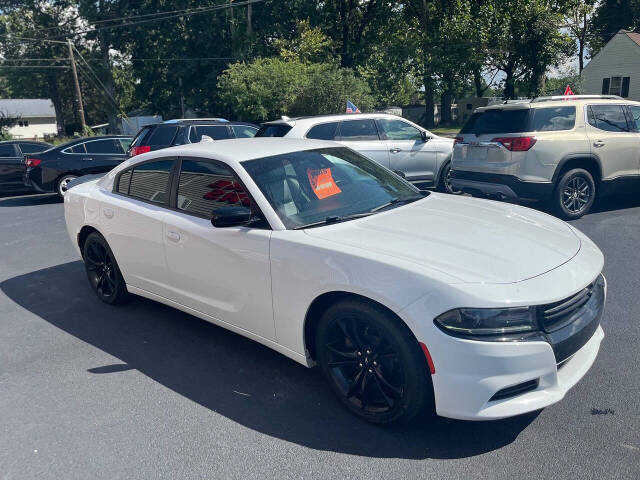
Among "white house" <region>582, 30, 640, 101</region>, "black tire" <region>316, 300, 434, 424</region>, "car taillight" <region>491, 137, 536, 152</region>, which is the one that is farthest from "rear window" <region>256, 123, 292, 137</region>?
"white house" <region>582, 30, 640, 101</region>

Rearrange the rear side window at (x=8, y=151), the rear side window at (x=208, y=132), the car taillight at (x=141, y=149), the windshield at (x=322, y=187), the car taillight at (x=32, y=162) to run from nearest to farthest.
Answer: the windshield at (x=322, y=187) → the car taillight at (x=141, y=149) → the rear side window at (x=208, y=132) → the car taillight at (x=32, y=162) → the rear side window at (x=8, y=151)

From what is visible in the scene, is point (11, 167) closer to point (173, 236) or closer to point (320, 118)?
point (320, 118)

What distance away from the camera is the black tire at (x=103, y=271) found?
5.09 meters

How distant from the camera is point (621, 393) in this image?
133 inches

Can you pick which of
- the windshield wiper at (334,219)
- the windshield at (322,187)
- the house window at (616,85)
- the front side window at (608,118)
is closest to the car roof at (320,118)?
the front side window at (608,118)

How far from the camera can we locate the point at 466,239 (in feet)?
10.7

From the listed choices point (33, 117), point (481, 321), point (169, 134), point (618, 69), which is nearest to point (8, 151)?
point (169, 134)

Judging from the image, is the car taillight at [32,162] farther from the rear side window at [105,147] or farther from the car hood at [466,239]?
the car hood at [466,239]

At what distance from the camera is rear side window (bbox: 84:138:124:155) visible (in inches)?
514

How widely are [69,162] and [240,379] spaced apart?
34.7 ft

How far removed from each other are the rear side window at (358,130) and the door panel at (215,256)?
5.72m

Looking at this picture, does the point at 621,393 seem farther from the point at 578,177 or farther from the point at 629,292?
the point at 578,177

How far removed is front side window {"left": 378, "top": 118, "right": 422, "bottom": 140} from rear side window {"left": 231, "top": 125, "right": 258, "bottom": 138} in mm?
3339

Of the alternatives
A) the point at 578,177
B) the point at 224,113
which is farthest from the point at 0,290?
the point at 224,113
